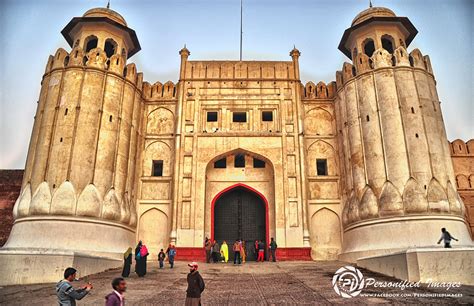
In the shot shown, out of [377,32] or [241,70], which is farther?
[241,70]

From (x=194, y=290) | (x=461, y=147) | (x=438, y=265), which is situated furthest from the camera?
(x=461, y=147)

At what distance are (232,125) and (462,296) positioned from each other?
44.3 ft

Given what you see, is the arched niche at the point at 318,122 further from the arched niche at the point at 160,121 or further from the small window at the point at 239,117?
the arched niche at the point at 160,121

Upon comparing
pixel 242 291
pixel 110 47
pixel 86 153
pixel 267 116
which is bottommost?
pixel 242 291

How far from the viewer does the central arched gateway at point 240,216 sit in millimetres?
19156

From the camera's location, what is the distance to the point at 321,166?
66.3 feet

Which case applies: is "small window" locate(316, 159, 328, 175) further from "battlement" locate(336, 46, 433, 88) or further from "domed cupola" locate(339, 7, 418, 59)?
"domed cupola" locate(339, 7, 418, 59)

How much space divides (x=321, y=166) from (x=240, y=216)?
4.95 metres

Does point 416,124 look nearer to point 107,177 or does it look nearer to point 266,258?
point 266,258

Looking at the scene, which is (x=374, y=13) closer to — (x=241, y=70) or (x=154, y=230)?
(x=241, y=70)

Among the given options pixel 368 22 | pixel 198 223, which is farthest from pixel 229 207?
pixel 368 22

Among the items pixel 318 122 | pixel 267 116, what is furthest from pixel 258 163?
pixel 318 122

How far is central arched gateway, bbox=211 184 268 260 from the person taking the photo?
1916cm

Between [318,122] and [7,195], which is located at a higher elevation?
[318,122]
